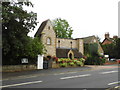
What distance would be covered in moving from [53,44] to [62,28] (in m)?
21.4

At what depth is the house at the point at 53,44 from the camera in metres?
30.5

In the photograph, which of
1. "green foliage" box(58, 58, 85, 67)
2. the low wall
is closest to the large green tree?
the low wall

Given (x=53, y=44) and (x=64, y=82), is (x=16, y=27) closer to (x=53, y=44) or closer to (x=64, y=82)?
(x=64, y=82)

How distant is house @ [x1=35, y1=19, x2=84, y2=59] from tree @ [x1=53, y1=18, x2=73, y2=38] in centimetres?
1498

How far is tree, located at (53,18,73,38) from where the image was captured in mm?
51312

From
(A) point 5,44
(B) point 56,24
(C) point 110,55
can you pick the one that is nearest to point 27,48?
(A) point 5,44

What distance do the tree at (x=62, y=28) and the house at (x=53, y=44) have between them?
1498 centimetres

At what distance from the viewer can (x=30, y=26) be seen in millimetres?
17750

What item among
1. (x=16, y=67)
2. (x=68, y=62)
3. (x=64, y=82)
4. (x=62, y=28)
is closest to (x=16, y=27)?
(x=16, y=67)

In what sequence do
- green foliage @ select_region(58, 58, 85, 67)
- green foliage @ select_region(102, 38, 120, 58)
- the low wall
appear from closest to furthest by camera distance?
1. the low wall
2. green foliage @ select_region(58, 58, 85, 67)
3. green foliage @ select_region(102, 38, 120, 58)

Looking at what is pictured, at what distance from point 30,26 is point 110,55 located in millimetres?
39266

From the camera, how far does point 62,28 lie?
51.9 m

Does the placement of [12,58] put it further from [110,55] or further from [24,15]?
[110,55]

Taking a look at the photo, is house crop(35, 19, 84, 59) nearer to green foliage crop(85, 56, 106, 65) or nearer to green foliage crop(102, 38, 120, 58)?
green foliage crop(85, 56, 106, 65)
